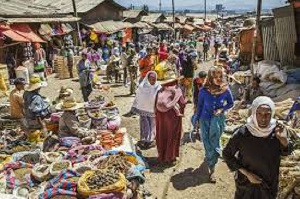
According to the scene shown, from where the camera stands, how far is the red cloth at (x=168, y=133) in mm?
7172

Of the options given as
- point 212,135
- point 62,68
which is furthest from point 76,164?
point 62,68

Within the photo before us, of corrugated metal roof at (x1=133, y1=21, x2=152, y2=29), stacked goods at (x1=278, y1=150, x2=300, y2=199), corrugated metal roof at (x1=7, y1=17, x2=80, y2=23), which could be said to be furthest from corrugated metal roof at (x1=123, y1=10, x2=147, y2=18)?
stacked goods at (x1=278, y1=150, x2=300, y2=199)

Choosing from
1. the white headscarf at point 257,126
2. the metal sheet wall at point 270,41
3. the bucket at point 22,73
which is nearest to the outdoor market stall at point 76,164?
the white headscarf at point 257,126

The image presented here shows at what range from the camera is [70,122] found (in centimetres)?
686

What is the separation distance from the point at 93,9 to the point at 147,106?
20018mm

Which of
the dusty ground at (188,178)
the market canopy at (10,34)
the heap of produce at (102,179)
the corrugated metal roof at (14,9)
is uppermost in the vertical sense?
the corrugated metal roof at (14,9)

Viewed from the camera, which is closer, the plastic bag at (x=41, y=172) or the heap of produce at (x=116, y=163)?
the heap of produce at (x=116, y=163)

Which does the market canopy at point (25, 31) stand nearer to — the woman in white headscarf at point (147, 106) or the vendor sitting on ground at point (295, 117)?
the woman in white headscarf at point (147, 106)

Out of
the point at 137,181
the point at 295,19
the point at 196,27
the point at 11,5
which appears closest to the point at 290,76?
the point at 295,19

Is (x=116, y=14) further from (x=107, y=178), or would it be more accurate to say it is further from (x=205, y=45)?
(x=107, y=178)

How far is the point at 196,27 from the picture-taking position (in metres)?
44.8

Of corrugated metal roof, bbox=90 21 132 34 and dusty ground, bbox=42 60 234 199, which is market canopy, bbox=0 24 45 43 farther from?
dusty ground, bbox=42 60 234 199

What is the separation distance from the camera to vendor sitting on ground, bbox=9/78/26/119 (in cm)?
789

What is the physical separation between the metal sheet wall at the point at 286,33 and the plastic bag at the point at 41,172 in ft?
29.8
